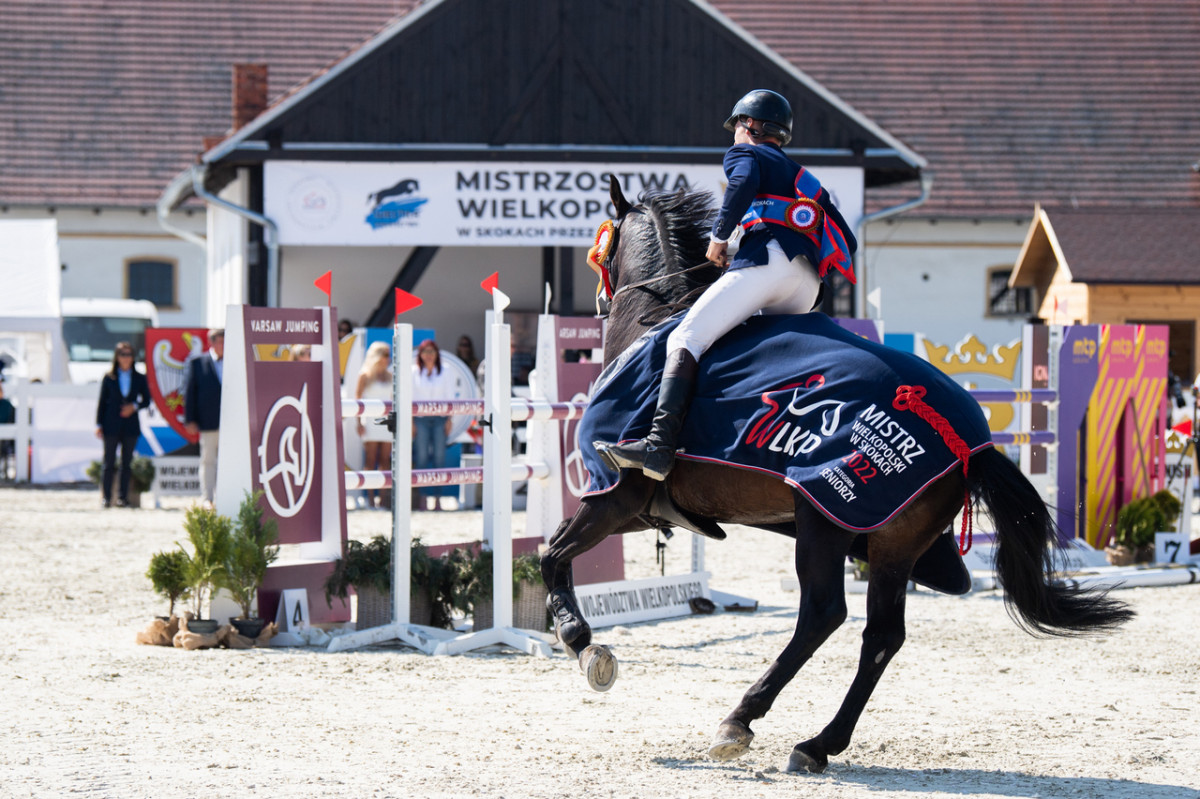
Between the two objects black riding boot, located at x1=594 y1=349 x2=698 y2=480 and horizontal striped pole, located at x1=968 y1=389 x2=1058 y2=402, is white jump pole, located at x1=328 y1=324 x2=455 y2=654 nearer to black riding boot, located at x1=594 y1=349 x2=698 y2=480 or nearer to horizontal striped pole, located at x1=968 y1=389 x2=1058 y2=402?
black riding boot, located at x1=594 y1=349 x2=698 y2=480

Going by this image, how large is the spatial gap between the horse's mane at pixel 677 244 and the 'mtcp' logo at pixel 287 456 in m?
2.74

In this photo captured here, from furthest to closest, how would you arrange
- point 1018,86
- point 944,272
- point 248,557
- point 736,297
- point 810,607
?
point 1018,86 < point 944,272 < point 248,557 < point 736,297 < point 810,607

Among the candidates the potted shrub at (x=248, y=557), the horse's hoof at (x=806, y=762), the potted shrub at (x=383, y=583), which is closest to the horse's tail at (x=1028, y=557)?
the horse's hoof at (x=806, y=762)

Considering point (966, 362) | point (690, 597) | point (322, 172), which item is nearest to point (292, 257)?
point (322, 172)

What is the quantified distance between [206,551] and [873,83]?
2674cm

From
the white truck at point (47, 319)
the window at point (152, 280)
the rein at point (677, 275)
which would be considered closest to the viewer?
the rein at point (677, 275)

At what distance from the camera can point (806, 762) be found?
4.97 m

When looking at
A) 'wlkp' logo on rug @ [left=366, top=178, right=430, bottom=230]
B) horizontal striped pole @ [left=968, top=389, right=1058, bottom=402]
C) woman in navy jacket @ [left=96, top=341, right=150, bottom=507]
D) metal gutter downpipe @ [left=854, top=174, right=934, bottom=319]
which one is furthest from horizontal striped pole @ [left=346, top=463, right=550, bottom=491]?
'wlkp' logo on rug @ [left=366, top=178, right=430, bottom=230]

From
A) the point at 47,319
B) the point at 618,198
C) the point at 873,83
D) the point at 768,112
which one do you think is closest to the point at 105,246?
the point at 47,319

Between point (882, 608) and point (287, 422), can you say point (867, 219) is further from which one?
point (882, 608)

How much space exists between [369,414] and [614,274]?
2.72 meters

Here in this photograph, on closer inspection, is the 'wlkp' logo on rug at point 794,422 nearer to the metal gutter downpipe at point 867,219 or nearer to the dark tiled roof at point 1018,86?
the metal gutter downpipe at point 867,219

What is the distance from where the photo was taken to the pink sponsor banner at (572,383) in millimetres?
9031

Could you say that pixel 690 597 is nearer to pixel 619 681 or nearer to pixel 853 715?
pixel 619 681
